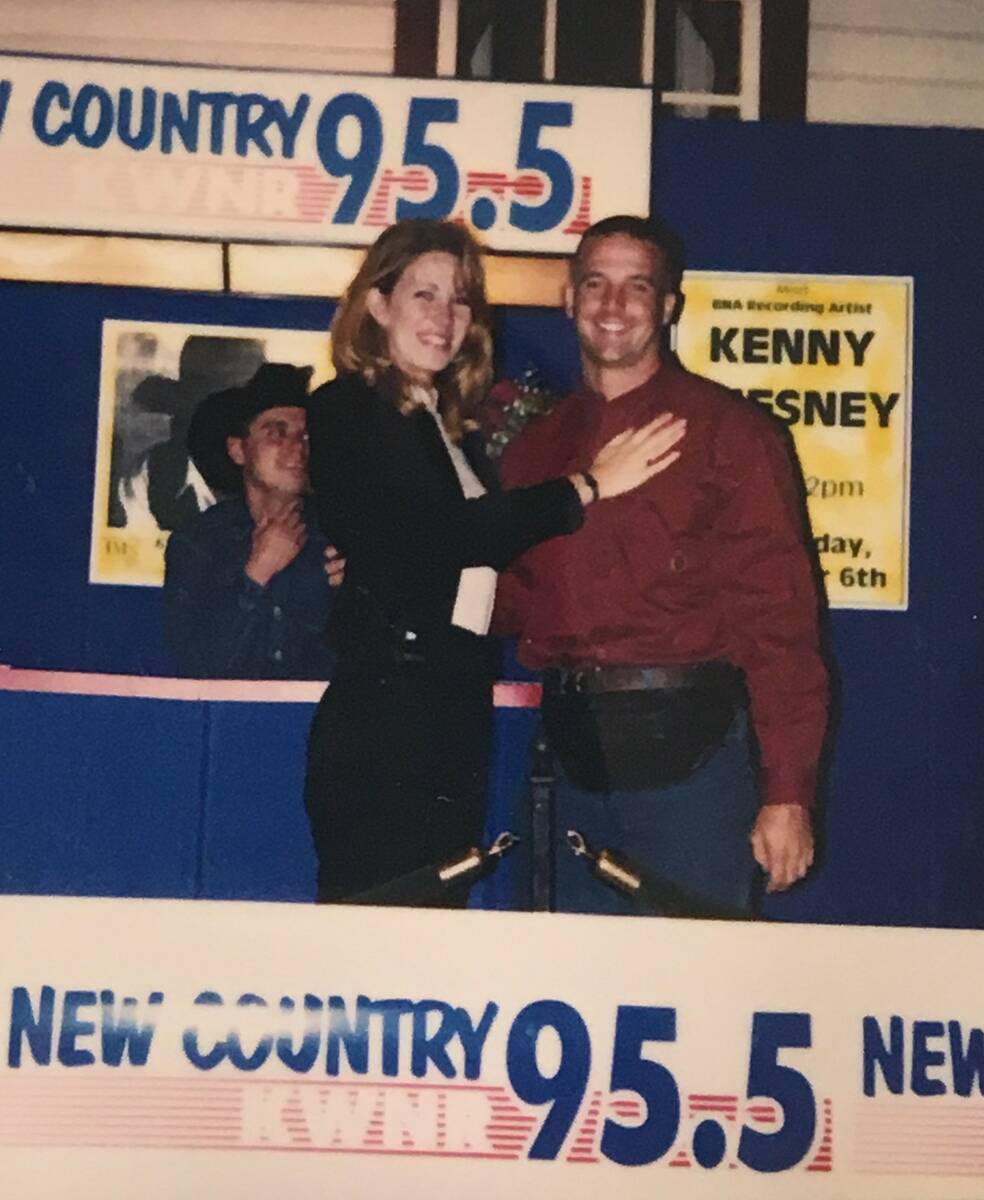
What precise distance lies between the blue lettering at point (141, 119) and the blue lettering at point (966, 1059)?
1.42 meters

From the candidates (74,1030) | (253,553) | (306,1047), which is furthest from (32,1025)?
(253,553)

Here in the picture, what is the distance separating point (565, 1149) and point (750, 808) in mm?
433

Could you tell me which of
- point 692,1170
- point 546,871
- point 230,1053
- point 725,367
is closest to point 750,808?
point 546,871

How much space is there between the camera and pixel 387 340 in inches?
61.9

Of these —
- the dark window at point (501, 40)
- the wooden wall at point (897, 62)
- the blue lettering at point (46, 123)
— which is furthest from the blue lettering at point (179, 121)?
the wooden wall at point (897, 62)

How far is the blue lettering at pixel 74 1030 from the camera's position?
147 cm

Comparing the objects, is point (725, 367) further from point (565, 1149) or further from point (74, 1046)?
point (74, 1046)

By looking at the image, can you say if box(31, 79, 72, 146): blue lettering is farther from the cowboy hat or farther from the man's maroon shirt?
the man's maroon shirt

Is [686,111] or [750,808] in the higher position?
[686,111]

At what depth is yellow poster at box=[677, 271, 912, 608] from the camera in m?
1.58

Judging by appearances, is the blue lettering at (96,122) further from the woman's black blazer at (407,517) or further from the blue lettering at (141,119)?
the woman's black blazer at (407,517)

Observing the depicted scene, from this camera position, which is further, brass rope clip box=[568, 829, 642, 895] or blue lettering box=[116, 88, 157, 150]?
blue lettering box=[116, 88, 157, 150]

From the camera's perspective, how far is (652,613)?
1.49 metres

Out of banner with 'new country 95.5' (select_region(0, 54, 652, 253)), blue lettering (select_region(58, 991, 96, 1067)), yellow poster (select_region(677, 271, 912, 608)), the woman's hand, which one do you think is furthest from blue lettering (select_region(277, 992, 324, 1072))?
banner with 'new country 95.5' (select_region(0, 54, 652, 253))
